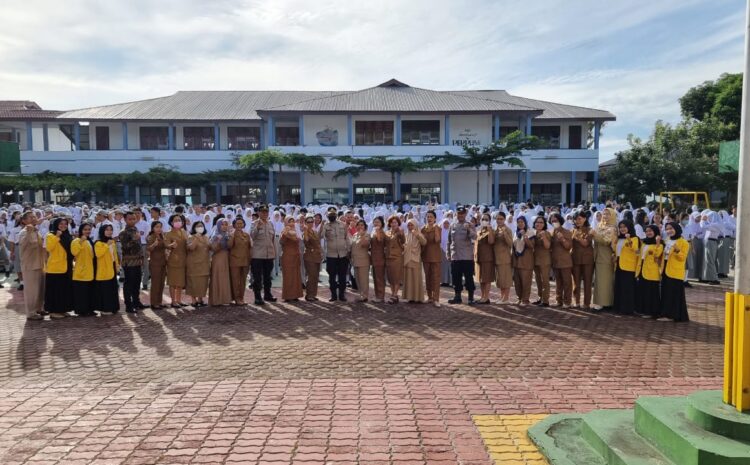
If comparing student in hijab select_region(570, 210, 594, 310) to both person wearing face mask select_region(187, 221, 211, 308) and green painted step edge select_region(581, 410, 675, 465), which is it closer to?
green painted step edge select_region(581, 410, 675, 465)

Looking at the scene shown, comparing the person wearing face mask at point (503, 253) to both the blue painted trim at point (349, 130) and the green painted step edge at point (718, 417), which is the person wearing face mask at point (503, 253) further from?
the blue painted trim at point (349, 130)

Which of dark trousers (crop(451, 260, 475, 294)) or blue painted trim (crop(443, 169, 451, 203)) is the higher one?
blue painted trim (crop(443, 169, 451, 203))

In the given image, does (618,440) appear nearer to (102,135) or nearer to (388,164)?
(388,164)

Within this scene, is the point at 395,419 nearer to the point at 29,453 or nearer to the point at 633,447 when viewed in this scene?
the point at 633,447

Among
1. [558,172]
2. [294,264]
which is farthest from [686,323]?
[558,172]

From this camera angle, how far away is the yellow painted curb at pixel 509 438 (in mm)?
3545

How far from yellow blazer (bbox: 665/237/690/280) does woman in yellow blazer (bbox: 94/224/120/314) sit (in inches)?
324

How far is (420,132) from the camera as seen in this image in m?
31.8

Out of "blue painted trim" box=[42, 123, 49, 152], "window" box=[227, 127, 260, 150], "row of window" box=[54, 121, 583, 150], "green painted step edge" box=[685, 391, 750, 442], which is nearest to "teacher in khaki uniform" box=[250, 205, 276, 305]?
"green painted step edge" box=[685, 391, 750, 442]

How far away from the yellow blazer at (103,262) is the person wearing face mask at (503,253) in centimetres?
603

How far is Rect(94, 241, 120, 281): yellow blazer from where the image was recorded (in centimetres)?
798

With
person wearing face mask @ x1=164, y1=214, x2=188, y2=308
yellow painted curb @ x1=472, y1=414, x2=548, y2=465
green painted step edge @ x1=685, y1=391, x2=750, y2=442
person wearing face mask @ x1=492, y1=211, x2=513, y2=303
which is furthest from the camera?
person wearing face mask @ x1=492, y1=211, x2=513, y2=303

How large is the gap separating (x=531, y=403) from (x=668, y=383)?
4.80 ft

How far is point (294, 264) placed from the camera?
9.06 meters
